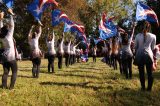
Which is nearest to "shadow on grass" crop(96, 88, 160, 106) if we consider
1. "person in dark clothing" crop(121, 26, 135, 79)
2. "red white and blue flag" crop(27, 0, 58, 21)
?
"person in dark clothing" crop(121, 26, 135, 79)

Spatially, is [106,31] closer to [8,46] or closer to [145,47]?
[145,47]

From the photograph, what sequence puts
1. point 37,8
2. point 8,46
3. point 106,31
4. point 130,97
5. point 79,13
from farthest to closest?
1. point 79,13
2. point 106,31
3. point 37,8
4. point 8,46
5. point 130,97

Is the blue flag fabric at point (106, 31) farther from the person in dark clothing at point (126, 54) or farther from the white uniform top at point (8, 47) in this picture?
the white uniform top at point (8, 47)

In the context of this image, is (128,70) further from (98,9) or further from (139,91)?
(98,9)

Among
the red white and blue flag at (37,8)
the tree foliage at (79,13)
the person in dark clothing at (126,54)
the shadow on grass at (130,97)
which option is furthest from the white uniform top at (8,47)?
the tree foliage at (79,13)

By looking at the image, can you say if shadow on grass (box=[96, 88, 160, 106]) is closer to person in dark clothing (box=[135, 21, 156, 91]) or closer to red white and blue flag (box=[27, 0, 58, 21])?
person in dark clothing (box=[135, 21, 156, 91])

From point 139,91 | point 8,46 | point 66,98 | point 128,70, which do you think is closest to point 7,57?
point 8,46

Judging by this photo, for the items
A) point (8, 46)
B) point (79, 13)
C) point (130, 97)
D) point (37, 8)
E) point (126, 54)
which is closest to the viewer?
point (130, 97)

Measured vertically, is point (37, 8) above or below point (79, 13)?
below

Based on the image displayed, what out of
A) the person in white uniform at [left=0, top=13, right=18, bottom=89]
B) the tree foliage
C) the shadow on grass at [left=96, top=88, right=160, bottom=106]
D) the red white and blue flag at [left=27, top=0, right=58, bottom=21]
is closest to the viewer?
the shadow on grass at [left=96, top=88, right=160, bottom=106]

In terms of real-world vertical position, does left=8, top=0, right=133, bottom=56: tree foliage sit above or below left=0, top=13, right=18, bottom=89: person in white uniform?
above

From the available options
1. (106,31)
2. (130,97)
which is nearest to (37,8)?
(106,31)

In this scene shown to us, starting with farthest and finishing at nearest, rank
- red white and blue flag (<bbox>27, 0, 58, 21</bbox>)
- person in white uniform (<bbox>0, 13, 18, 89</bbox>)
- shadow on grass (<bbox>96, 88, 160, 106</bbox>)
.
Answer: red white and blue flag (<bbox>27, 0, 58, 21</bbox>), person in white uniform (<bbox>0, 13, 18, 89</bbox>), shadow on grass (<bbox>96, 88, 160, 106</bbox>)

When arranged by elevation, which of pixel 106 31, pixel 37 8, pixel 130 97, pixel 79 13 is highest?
pixel 79 13
